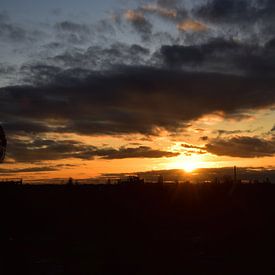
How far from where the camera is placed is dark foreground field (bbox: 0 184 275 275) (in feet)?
72.0

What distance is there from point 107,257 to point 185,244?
245 inches

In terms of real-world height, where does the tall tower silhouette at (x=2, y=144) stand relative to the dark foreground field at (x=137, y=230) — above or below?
above

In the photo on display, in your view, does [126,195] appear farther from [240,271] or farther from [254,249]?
[240,271]

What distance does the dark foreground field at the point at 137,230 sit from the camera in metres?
21.9

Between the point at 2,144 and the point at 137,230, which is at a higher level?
the point at 2,144

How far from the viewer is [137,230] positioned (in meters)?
34.1

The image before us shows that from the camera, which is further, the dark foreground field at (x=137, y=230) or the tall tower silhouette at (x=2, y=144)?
the tall tower silhouette at (x=2, y=144)

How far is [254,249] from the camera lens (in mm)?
25656

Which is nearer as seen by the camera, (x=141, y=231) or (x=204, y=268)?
(x=204, y=268)

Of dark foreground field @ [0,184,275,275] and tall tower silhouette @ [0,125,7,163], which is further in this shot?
tall tower silhouette @ [0,125,7,163]

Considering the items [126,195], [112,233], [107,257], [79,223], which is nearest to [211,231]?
[112,233]

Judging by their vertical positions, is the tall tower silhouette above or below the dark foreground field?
above

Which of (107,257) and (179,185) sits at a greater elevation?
(179,185)

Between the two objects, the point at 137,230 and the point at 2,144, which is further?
the point at 2,144
